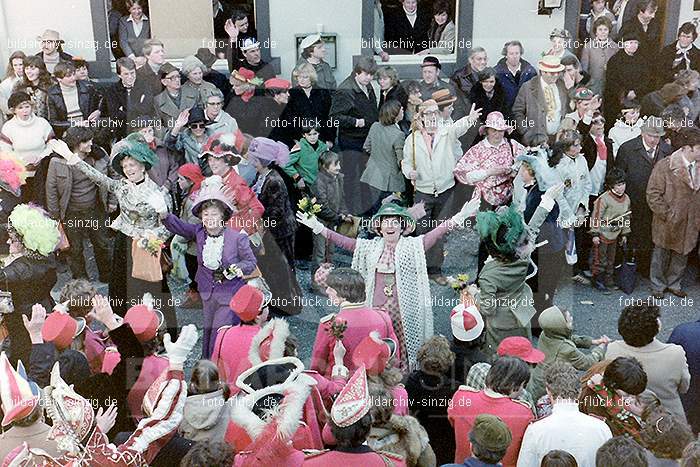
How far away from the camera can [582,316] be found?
668cm

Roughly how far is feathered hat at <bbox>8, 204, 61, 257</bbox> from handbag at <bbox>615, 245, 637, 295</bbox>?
444 centimetres

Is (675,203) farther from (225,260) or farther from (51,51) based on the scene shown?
(51,51)

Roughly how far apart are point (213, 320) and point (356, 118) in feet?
8.59

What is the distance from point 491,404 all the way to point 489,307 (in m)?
1.38

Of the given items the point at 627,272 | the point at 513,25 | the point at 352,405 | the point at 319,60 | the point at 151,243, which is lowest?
the point at 627,272

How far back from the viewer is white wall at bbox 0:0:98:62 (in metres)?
7.50

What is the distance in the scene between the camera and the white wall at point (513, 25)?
26.3 ft

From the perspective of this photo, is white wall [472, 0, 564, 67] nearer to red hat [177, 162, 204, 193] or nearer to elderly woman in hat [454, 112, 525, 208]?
elderly woman in hat [454, 112, 525, 208]

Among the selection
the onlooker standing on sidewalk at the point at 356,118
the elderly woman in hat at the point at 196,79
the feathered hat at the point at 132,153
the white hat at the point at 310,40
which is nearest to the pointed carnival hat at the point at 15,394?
the feathered hat at the point at 132,153

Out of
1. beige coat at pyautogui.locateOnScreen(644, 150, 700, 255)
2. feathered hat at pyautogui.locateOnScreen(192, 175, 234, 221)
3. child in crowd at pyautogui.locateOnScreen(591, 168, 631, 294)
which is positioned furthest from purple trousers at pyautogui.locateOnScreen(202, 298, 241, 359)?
beige coat at pyautogui.locateOnScreen(644, 150, 700, 255)

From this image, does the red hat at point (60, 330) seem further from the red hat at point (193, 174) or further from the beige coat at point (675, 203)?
the beige coat at point (675, 203)

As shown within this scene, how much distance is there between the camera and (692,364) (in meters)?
4.56

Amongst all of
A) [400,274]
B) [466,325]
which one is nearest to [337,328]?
[466,325]

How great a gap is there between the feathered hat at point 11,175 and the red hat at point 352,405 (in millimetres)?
4085
